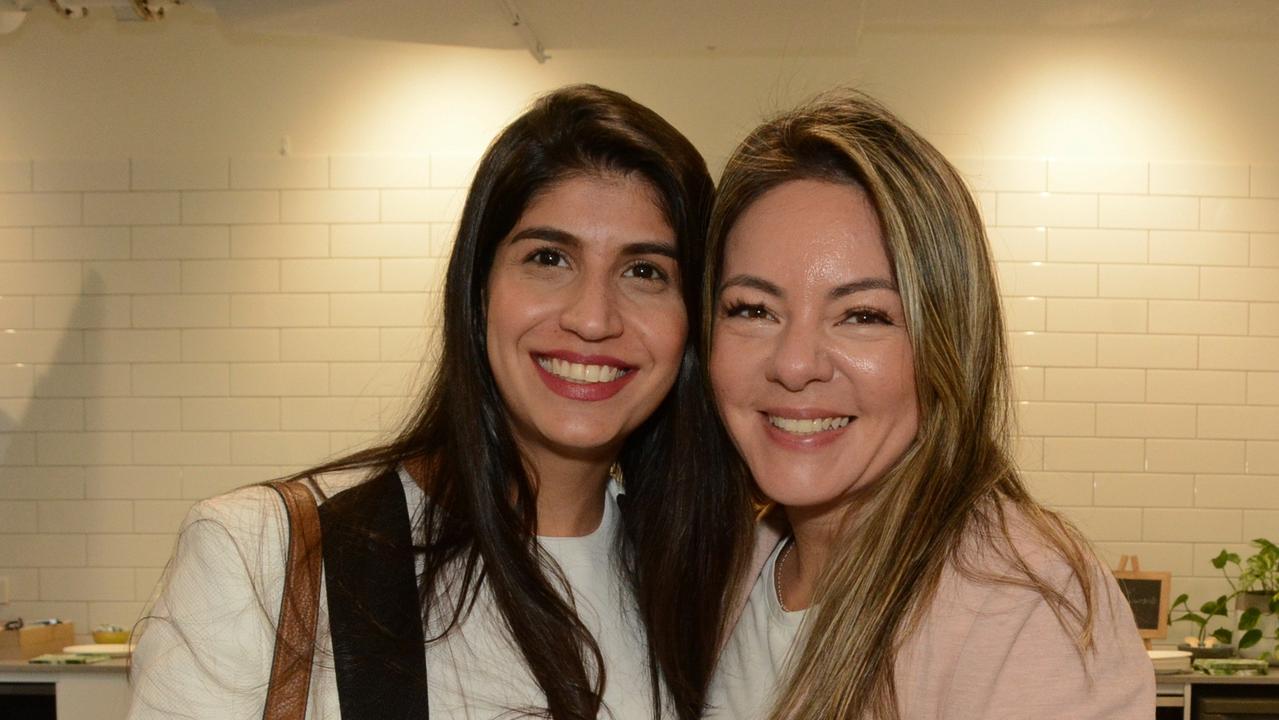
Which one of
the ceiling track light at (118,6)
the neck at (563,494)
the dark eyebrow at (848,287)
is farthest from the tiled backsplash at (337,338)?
the dark eyebrow at (848,287)

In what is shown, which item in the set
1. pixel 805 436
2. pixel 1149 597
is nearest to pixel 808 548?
pixel 805 436

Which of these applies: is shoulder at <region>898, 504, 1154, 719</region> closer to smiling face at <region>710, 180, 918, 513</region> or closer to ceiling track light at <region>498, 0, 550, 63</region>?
smiling face at <region>710, 180, 918, 513</region>

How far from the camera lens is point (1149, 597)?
14.0 ft

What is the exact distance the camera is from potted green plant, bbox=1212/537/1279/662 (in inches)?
163

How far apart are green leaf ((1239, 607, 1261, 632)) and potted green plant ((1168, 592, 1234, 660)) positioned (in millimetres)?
89

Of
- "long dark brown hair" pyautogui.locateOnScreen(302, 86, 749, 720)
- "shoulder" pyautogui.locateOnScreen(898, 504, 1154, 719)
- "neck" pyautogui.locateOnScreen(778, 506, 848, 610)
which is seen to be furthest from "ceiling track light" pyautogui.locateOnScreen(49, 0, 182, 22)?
"shoulder" pyautogui.locateOnScreen(898, 504, 1154, 719)

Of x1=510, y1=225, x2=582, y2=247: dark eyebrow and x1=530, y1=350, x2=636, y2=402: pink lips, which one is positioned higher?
x1=510, y1=225, x2=582, y2=247: dark eyebrow

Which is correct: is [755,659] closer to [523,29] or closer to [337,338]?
[523,29]

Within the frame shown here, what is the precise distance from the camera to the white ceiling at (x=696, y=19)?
12.1ft

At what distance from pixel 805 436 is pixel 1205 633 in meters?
3.45

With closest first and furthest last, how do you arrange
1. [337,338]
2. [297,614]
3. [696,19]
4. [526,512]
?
1. [297,614]
2. [526,512]
3. [696,19]
4. [337,338]

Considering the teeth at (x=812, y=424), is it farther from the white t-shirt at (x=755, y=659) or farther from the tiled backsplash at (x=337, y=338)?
the tiled backsplash at (x=337, y=338)

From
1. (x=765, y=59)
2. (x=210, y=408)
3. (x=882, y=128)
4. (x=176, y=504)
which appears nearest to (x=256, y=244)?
(x=210, y=408)

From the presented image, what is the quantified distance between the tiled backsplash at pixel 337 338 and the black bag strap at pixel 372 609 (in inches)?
120
